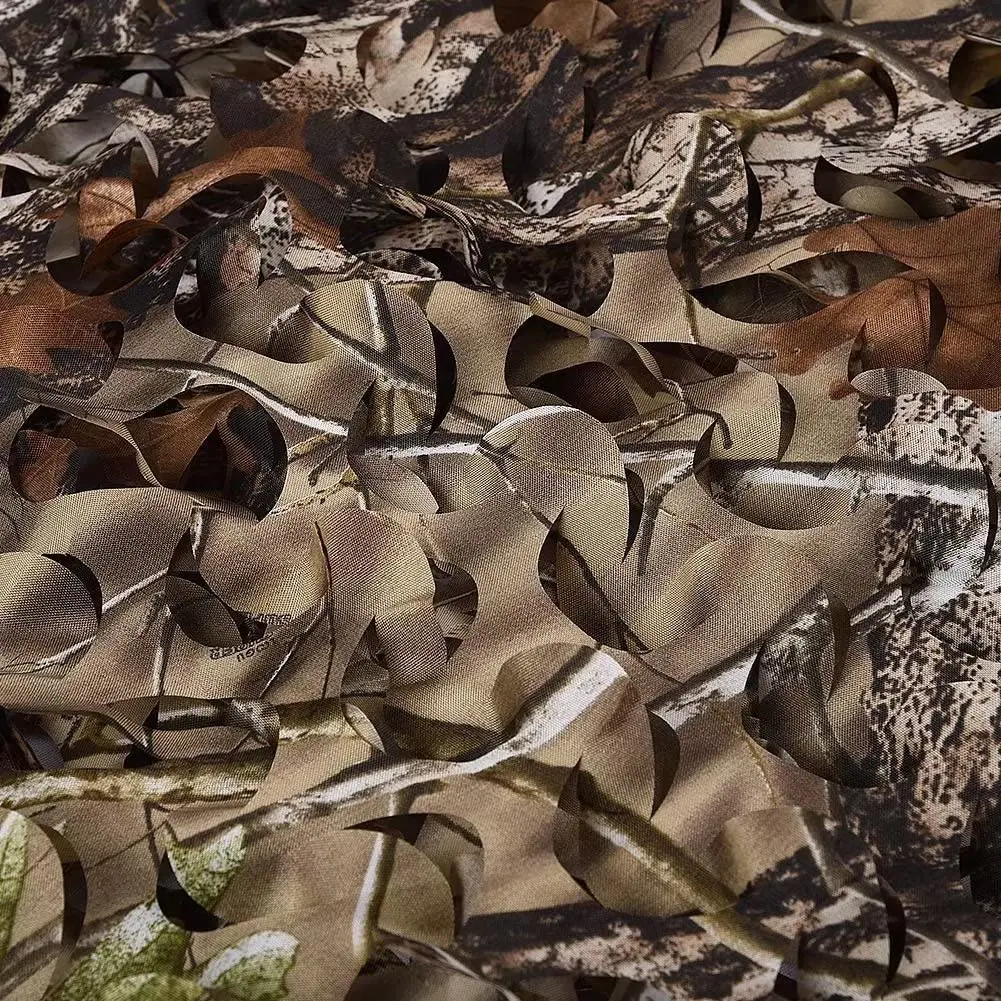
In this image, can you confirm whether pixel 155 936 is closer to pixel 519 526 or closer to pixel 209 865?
pixel 209 865

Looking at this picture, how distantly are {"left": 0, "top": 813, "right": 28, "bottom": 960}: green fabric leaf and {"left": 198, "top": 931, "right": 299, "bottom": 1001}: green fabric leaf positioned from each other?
67 mm

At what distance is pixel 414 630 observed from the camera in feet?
1.21

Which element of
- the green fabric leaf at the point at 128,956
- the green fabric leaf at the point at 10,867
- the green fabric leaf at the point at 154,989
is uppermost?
the green fabric leaf at the point at 10,867

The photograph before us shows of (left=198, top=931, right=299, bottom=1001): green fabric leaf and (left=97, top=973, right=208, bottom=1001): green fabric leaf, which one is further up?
(left=97, top=973, right=208, bottom=1001): green fabric leaf

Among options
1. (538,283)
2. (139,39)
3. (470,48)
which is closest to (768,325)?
(538,283)

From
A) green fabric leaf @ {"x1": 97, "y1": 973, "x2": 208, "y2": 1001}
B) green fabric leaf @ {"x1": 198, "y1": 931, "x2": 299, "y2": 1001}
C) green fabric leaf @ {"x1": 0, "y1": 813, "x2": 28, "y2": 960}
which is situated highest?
green fabric leaf @ {"x1": 0, "y1": 813, "x2": 28, "y2": 960}

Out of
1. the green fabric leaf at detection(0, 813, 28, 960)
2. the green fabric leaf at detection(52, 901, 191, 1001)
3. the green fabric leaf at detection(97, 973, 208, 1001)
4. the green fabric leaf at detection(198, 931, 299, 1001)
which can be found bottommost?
the green fabric leaf at detection(198, 931, 299, 1001)

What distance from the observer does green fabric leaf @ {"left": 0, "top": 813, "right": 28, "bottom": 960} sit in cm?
34

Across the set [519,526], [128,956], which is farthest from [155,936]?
[519,526]

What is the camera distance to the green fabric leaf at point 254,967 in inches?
12.8

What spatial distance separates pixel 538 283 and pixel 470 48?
15cm

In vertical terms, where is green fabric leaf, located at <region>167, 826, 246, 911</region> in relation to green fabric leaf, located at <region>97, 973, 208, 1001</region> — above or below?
above

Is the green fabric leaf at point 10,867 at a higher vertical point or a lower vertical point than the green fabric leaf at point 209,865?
higher

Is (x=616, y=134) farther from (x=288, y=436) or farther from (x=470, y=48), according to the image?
(x=288, y=436)
